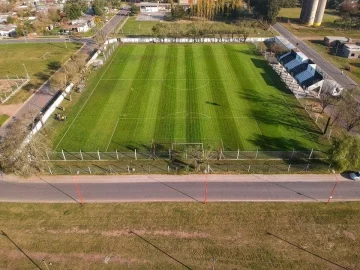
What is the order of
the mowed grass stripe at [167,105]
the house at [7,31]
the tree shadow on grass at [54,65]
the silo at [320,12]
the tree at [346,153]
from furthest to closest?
the silo at [320,12] → the house at [7,31] → the tree shadow on grass at [54,65] → the mowed grass stripe at [167,105] → the tree at [346,153]

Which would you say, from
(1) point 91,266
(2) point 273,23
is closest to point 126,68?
(1) point 91,266

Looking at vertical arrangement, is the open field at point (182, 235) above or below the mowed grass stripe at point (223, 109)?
below

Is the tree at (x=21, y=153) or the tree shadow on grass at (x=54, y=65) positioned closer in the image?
the tree at (x=21, y=153)

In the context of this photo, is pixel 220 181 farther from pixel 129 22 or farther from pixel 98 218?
pixel 129 22

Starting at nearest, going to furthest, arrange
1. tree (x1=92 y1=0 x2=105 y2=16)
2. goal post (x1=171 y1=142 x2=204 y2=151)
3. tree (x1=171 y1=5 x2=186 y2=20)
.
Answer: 1. goal post (x1=171 y1=142 x2=204 y2=151)
2. tree (x1=171 y1=5 x2=186 y2=20)
3. tree (x1=92 y1=0 x2=105 y2=16)

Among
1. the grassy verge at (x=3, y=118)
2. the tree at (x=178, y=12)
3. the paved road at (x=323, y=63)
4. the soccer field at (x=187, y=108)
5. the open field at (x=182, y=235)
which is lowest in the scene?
the open field at (x=182, y=235)

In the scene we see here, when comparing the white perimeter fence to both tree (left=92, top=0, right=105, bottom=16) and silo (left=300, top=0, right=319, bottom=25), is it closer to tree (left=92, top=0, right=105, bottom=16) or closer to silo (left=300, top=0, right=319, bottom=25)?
silo (left=300, top=0, right=319, bottom=25)

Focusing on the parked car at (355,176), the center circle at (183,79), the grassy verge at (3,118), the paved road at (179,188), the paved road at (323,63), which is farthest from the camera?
the paved road at (323,63)

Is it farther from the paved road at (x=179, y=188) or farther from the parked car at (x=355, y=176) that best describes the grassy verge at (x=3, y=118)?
the parked car at (x=355, y=176)

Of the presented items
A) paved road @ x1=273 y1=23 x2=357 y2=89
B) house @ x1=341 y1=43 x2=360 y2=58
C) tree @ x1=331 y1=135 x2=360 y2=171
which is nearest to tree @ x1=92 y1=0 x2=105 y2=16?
paved road @ x1=273 y1=23 x2=357 y2=89

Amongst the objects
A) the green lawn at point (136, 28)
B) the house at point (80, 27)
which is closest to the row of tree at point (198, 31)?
the green lawn at point (136, 28)
